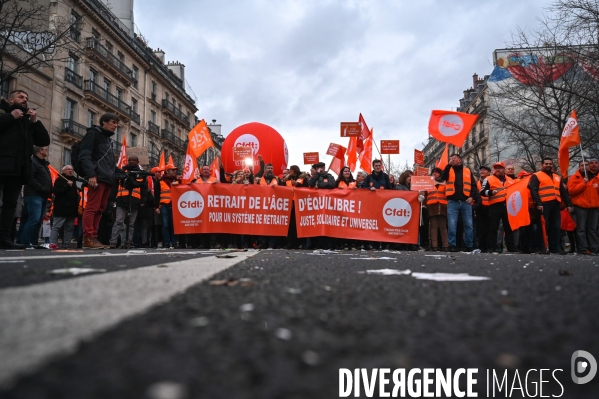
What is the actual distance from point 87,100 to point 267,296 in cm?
3268

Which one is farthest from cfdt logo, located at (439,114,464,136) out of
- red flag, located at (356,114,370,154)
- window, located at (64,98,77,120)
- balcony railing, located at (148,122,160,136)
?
balcony railing, located at (148,122,160,136)

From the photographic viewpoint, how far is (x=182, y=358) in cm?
69

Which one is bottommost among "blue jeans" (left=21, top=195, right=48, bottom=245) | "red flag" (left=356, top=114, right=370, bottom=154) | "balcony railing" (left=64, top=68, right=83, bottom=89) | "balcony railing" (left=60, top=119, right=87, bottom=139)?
"blue jeans" (left=21, top=195, right=48, bottom=245)

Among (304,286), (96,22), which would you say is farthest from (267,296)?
(96,22)

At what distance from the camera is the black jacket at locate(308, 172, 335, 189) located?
9164mm

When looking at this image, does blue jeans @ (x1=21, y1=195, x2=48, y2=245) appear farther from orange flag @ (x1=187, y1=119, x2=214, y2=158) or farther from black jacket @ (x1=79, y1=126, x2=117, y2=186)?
orange flag @ (x1=187, y1=119, x2=214, y2=158)

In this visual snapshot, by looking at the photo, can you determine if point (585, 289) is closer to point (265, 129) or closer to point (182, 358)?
point (182, 358)

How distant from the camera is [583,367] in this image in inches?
30.8

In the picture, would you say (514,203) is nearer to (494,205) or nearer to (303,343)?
(494,205)

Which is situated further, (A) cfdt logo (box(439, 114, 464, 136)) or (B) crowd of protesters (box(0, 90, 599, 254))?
(A) cfdt logo (box(439, 114, 464, 136))

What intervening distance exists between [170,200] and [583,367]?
9397 mm

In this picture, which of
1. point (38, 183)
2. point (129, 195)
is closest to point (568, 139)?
point (129, 195)

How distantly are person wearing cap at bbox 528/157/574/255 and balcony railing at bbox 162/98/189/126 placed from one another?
128 ft

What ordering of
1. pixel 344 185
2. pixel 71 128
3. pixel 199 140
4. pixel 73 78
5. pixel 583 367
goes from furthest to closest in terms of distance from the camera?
pixel 73 78 < pixel 71 128 < pixel 199 140 < pixel 344 185 < pixel 583 367
